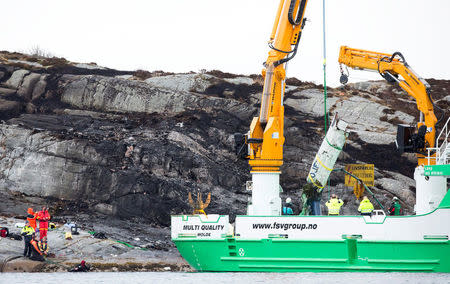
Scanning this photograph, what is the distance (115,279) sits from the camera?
21359 mm

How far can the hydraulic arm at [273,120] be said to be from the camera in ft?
76.6

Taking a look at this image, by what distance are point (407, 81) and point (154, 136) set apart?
52.2 ft

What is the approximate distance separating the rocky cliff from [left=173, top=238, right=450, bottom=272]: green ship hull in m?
8.57

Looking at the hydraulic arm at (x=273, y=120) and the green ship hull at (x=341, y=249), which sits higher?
the hydraulic arm at (x=273, y=120)

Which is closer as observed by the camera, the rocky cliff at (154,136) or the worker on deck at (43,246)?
the worker on deck at (43,246)

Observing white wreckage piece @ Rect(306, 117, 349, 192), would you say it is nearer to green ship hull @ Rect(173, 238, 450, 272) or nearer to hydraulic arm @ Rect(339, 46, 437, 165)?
hydraulic arm @ Rect(339, 46, 437, 165)

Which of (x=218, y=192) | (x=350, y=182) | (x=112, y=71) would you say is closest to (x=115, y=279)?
(x=350, y=182)

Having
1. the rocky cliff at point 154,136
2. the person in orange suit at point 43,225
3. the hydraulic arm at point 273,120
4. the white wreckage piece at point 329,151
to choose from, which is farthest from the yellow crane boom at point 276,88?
the rocky cliff at point 154,136

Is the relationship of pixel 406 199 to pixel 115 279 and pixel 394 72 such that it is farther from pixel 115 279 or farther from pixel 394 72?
pixel 115 279

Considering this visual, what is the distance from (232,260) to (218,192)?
10.9 meters

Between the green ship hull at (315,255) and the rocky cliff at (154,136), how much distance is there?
857cm

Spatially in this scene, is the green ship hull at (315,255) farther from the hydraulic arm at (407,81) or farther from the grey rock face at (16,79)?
the grey rock face at (16,79)

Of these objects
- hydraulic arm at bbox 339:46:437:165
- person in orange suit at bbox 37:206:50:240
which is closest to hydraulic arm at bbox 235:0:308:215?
hydraulic arm at bbox 339:46:437:165

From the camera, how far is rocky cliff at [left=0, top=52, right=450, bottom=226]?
3272 cm
